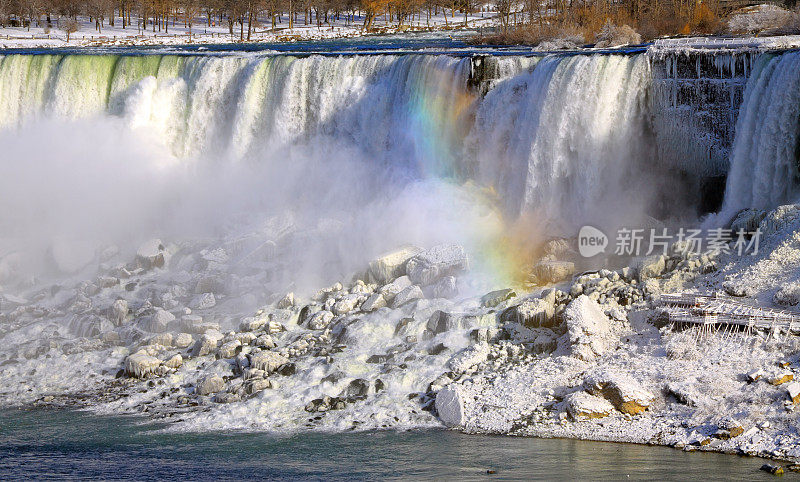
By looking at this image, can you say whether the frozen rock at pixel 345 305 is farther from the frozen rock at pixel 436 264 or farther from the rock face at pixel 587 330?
the rock face at pixel 587 330

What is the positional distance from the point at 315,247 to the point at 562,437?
1024 centimetres

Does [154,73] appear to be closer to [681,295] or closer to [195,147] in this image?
[195,147]

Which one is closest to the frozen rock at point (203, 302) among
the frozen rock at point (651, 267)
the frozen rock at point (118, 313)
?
the frozen rock at point (118, 313)

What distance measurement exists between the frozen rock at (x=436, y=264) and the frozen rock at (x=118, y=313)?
19.6 ft

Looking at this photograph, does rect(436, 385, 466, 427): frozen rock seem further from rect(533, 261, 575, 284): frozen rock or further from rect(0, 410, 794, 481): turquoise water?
rect(533, 261, 575, 284): frozen rock

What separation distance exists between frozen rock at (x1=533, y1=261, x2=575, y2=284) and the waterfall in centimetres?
364

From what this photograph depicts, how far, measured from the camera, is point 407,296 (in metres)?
19.9

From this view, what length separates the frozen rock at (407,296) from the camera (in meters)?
19.8

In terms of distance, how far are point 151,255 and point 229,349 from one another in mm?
6197

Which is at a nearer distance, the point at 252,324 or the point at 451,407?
the point at 451,407

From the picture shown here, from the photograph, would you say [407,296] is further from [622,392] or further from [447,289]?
[622,392]

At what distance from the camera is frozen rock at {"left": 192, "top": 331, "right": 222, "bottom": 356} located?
19016mm

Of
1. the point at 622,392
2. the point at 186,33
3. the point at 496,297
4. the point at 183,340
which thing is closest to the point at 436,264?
the point at 496,297

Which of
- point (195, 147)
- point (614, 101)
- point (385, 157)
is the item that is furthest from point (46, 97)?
point (614, 101)
